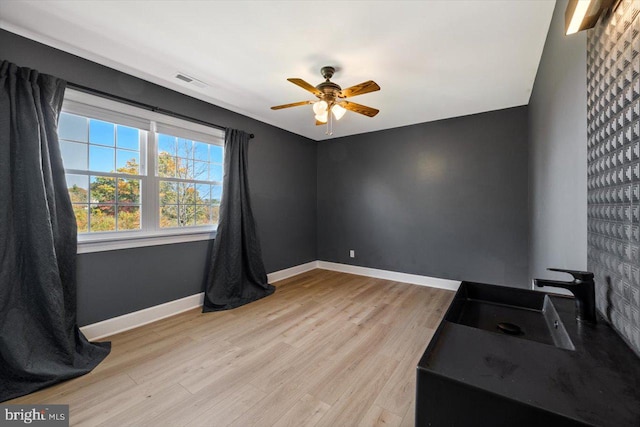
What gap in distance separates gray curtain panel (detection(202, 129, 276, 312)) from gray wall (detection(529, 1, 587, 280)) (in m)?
3.07

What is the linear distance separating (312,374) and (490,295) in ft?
4.38

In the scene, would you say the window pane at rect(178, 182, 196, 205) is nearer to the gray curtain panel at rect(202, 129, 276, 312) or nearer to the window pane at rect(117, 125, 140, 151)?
the gray curtain panel at rect(202, 129, 276, 312)

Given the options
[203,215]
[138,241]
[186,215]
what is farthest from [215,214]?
[138,241]

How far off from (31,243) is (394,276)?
4.17 m

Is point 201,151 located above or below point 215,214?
above

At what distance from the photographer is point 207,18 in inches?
72.1

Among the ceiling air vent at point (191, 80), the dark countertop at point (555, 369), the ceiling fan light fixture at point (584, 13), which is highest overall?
the ceiling air vent at point (191, 80)

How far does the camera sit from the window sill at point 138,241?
2.32m

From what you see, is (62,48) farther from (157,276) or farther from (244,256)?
(244,256)

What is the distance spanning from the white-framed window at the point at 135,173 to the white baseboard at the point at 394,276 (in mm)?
2371

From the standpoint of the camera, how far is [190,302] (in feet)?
10.1

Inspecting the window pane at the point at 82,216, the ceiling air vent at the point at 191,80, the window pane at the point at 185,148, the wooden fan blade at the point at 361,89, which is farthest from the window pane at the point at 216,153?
the wooden fan blade at the point at 361,89

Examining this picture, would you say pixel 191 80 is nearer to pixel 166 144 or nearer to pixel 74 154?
pixel 166 144

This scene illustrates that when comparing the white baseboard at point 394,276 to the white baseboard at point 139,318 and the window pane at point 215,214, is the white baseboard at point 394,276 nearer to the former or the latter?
the window pane at point 215,214
